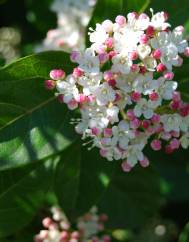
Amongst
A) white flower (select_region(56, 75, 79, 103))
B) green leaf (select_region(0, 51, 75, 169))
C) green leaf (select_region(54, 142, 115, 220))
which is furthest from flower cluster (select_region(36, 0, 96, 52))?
white flower (select_region(56, 75, 79, 103))

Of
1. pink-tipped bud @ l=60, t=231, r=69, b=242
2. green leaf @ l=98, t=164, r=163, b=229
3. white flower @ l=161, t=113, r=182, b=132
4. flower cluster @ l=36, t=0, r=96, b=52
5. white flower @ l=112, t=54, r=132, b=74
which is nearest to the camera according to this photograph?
white flower @ l=112, t=54, r=132, b=74

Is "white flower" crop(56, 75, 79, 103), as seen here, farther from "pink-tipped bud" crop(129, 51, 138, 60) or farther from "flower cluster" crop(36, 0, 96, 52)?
"flower cluster" crop(36, 0, 96, 52)

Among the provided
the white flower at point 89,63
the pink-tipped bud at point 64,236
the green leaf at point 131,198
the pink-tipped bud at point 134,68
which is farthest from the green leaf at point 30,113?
the green leaf at point 131,198

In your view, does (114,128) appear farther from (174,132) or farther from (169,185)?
(169,185)

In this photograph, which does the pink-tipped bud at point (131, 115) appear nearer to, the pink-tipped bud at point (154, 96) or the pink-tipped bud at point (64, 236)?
the pink-tipped bud at point (154, 96)

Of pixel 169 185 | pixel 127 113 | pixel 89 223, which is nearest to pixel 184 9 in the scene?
pixel 127 113

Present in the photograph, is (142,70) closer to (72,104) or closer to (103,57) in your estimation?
(103,57)
